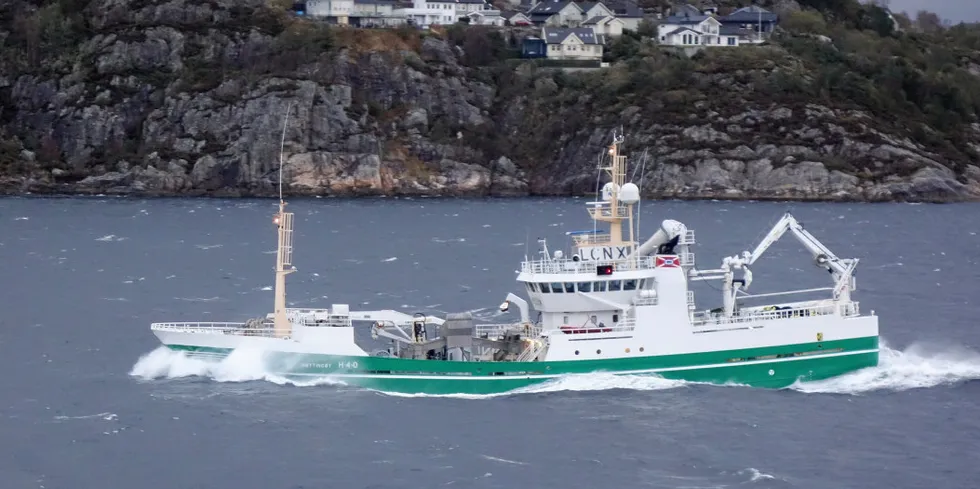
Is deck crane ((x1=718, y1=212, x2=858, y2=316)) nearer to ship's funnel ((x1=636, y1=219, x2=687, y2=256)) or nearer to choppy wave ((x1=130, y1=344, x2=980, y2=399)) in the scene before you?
ship's funnel ((x1=636, y1=219, x2=687, y2=256))

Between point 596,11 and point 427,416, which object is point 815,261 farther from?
point 596,11

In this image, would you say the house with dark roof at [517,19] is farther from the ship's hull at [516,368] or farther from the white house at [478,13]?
the ship's hull at [516,368]

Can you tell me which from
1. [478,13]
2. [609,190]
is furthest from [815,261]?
[478,13]

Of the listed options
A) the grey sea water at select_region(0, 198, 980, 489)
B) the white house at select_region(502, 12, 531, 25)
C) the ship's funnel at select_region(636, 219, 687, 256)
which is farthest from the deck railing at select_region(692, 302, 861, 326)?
the white house at select_region(502, 12, 531, 25)

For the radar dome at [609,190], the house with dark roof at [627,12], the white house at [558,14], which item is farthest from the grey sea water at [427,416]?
the white house at [558,14]

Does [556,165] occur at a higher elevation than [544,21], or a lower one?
lower

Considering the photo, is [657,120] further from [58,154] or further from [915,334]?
[915,334]

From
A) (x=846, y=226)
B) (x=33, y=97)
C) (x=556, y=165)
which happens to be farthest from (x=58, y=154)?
(x=846, y=226)
